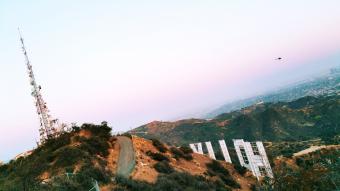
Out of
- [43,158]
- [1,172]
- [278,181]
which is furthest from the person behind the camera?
[1,172]

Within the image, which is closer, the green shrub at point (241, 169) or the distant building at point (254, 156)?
the distant building at point (254, 156)

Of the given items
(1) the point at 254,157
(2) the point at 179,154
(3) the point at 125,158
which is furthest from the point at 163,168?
(1) the point at 254,157

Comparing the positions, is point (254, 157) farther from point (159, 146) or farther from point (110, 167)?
Result: point (110, 167)

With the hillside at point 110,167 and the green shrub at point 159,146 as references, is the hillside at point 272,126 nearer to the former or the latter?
the green shrub at point 159,146

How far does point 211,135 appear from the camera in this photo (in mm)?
176875

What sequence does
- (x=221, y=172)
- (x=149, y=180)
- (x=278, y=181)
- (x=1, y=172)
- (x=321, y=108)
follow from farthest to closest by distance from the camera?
(x=321, y=108), (x=221, y=172), (x=1, y=172), (x=149, y=180), (x=278, y=181)

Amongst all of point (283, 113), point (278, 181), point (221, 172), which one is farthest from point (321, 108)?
point (278, 181)

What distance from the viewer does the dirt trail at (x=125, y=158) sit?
35597 mm

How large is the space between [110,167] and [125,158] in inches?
147

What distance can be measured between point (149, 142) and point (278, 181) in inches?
1252

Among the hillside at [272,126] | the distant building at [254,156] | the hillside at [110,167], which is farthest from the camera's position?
the hillside at [272,126]

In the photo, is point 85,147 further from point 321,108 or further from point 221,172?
point 321,108

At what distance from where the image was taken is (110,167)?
36688 mm

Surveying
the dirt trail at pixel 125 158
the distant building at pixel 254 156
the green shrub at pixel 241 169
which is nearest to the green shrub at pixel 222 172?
the green shrub at pixel 241 169
